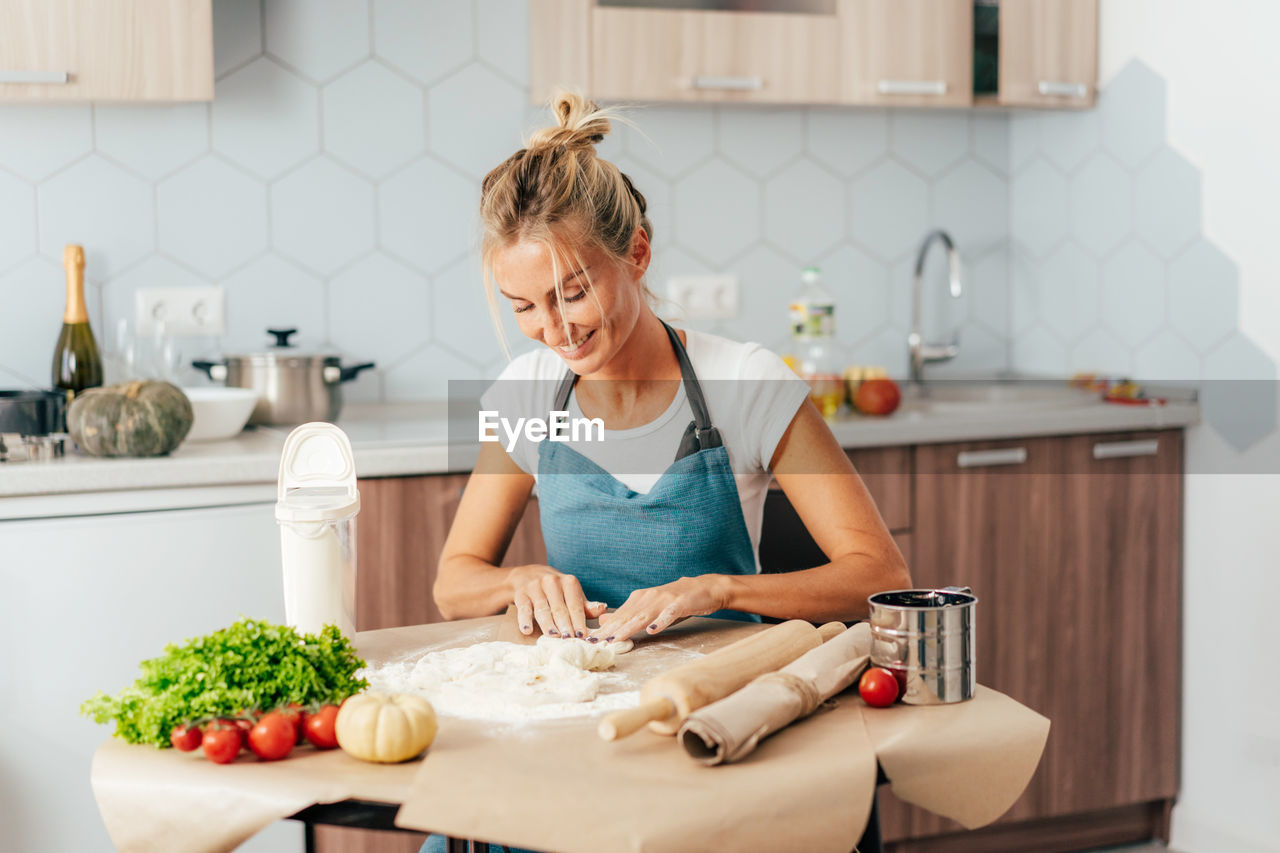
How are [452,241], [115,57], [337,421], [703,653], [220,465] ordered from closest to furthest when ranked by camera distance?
[703,653]
[220,465]
[115,57]
[337,421]
[452,241]

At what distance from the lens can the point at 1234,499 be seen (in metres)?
2.52

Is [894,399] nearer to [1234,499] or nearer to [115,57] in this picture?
[1234,499]

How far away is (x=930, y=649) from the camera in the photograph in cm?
108

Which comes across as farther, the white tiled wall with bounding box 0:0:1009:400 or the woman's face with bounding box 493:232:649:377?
the white tiled wall with bounding box 0:0:1009:400

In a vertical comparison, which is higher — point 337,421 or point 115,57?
point 115,57

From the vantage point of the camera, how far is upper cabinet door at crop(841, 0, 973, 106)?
106 inches

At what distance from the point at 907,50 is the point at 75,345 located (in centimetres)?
189

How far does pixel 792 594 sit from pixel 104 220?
178cm

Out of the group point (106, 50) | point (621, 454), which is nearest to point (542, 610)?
point (621, 454)

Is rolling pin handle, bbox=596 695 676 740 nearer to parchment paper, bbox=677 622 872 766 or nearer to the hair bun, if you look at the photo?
parchment paper, bbox=677 622 872 766

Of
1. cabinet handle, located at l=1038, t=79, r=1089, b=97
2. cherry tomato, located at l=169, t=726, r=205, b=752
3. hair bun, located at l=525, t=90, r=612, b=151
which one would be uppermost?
cabinet handle, located at l=1038, t=79, r=1089, b=97

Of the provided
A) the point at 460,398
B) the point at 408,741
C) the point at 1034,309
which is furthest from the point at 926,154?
the point at 408,741

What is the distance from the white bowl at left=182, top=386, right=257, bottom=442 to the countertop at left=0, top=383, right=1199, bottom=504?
0.02 metres

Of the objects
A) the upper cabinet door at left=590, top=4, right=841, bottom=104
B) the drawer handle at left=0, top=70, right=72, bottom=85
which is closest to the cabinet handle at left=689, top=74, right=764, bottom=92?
the upper cabinet door at left=590, top=4, right=841, bottom=104
